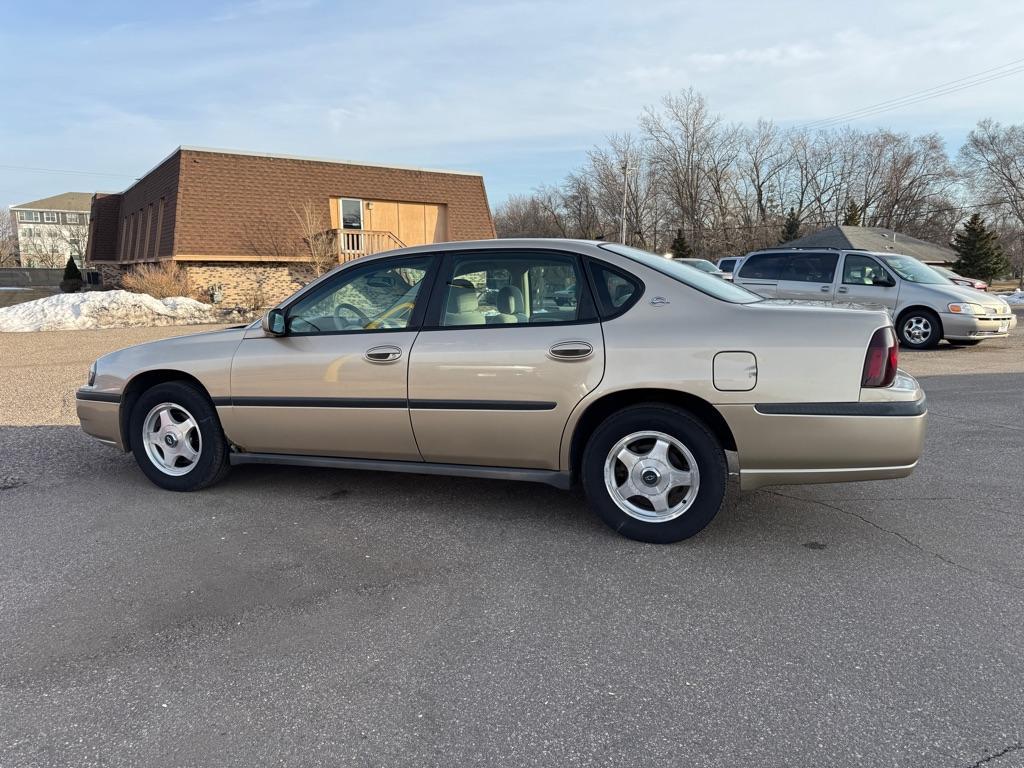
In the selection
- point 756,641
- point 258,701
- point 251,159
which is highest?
point 251,159

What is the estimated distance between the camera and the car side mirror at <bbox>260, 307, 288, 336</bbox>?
450 cm

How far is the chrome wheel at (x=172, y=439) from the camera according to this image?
4.78m

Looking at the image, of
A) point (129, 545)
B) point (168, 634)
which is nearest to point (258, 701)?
point (168, 634)

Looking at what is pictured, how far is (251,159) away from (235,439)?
72.0 ft

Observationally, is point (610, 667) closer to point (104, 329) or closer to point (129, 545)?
point (129, 545)

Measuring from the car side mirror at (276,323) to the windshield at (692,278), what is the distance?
2.04 meters

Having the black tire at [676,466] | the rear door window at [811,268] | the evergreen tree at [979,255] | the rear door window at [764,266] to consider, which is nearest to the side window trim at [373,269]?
the black tire at [676,466]

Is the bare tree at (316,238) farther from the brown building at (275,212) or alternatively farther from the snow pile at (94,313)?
the snow pile at (94,313)

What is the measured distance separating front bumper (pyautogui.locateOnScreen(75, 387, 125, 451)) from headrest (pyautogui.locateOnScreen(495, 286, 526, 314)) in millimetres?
2774

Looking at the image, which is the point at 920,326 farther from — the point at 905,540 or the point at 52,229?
the point at 52,229

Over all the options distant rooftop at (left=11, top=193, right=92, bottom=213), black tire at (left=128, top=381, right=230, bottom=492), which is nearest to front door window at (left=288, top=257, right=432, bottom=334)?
black tire at (left=128, top=381, right=230, bottom=492)

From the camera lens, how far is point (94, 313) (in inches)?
686

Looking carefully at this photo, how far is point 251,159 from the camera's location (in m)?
23.9

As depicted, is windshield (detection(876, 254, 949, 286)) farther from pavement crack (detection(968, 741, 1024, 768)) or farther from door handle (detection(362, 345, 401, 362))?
pavement crack (detection(968, 741, 1024, 768))
